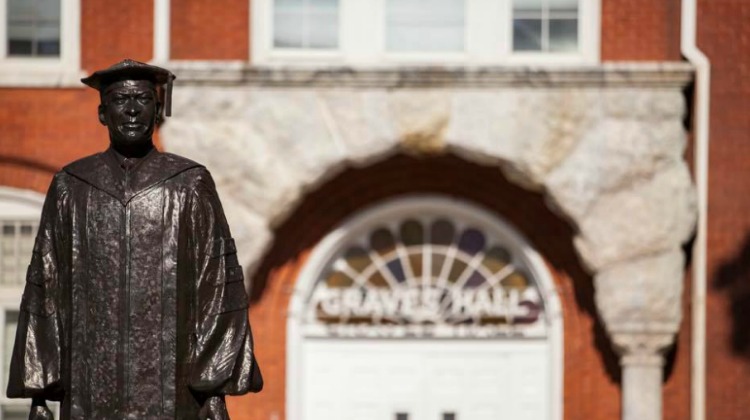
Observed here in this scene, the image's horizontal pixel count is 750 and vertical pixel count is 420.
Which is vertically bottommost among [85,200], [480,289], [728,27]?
[480,289]

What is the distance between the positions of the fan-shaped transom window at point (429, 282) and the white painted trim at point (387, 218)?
0.11ft

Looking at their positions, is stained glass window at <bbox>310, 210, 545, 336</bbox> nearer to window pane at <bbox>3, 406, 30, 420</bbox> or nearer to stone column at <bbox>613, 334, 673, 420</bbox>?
stone column at <bbox>613, 334, 673, 420</bbox>

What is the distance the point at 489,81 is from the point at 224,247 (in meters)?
8.58

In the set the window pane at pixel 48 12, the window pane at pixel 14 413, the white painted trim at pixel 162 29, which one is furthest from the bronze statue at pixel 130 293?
the window pane at pixel 14 413

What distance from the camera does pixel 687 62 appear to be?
16.8 m

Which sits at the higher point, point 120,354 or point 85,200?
point 85,200

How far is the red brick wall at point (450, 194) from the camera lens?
17.4 m

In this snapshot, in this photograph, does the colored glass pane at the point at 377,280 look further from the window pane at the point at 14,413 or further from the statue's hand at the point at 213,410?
the statue's hand at the point at 213,410

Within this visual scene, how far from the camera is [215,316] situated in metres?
8.35

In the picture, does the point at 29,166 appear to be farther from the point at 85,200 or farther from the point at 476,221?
the point at 85,200

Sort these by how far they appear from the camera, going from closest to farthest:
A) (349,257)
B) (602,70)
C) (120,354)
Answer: (120,354)
(602,70)
(349,257)

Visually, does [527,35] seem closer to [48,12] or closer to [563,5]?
[563,5]

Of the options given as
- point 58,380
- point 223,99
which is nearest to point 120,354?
point 58,380

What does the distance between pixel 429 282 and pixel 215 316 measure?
9.34 meters
